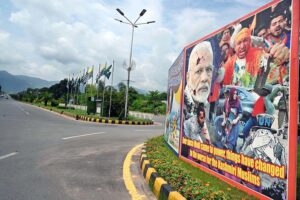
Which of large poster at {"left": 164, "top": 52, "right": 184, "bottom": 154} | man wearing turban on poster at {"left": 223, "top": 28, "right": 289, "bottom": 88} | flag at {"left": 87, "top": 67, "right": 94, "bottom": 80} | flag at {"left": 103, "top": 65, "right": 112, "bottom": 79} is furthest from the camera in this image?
flag at {"left": 87, "top": 67, "right": 94, "bottom": 80}

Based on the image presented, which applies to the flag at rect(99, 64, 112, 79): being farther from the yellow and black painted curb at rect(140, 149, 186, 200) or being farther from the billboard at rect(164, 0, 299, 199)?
the yellow and black painted curb at rect(140, 149, 186, 200)

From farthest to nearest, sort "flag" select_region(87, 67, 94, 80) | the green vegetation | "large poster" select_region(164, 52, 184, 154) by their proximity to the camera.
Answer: "flag" select_region(87, 67, 94, 80) → "large poster" select_region(164, 52, 184, 154) → the green vegetation

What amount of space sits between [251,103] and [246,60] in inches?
26.5

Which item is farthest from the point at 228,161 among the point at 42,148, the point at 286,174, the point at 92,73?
the point at 92,73

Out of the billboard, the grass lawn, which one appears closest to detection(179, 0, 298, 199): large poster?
the billboard

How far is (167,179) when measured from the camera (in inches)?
160

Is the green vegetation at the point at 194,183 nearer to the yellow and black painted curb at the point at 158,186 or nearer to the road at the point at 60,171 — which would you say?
the yellow and black painted curb at the point at 158,186

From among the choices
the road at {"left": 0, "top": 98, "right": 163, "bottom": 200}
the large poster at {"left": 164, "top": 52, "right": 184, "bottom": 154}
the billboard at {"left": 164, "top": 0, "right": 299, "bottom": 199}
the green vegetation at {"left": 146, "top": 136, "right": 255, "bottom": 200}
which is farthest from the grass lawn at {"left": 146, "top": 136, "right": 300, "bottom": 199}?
the large poster at {"left": 164, "top": 52, "right": 184, "bottom": 154}

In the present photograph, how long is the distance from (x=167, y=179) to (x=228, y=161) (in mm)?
1044

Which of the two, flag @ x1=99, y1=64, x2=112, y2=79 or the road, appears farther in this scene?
flag @ x1=99, y1=64, x2=112, y2=79

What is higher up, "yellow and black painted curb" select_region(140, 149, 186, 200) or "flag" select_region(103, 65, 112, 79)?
"flag" select_region(103, 65, 112, 79)

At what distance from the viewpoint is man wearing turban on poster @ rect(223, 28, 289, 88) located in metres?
3.55

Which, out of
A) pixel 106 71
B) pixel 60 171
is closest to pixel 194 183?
pixel 60 171

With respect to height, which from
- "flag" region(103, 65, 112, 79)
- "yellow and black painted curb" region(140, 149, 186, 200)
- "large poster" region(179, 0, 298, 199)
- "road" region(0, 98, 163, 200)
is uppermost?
"flag" region(103, 65, 112, 79)
